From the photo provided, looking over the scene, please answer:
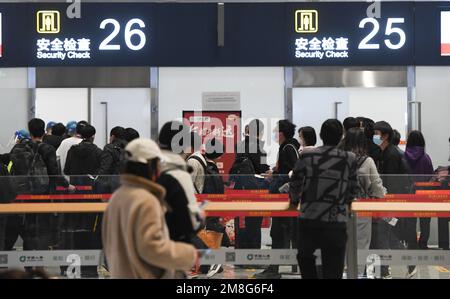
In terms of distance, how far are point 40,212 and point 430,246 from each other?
11.3 ft

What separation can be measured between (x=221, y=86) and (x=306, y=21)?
1539 millimetres

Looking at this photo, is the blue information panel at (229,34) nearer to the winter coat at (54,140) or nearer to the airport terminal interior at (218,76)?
the airport terminal interior at (218,76)

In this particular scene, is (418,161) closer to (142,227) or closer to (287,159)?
(287,159)

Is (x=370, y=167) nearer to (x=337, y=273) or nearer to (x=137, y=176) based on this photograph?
(x=337, y=273)

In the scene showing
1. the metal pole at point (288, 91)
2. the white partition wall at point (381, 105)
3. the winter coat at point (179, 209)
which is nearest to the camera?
the winter coat at point (179, 209)

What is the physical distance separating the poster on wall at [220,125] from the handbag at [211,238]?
14.7 feet

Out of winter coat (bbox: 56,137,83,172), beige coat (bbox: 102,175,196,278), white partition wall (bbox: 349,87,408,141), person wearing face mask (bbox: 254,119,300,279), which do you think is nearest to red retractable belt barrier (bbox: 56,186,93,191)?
person wearing face mask (bbox: 254,119,300,279)

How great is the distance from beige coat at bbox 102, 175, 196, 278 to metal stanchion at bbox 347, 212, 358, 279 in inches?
120

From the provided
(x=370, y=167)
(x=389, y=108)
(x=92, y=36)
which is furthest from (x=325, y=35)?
(x=370, y=167)

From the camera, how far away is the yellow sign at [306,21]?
11336 mm

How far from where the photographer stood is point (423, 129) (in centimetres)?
1187

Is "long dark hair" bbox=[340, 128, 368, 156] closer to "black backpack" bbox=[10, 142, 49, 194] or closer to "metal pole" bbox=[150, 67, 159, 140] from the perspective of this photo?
"black backpack" bbox=[10, 142, 49, 194]

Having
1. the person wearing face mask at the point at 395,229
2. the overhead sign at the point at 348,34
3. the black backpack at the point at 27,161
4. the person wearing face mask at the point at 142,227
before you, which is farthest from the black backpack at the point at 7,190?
the overhead sign at the point at 348,34
